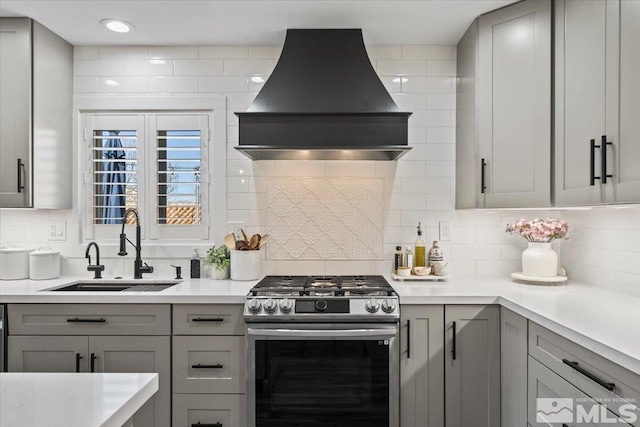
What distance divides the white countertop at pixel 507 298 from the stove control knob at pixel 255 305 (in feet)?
0.32

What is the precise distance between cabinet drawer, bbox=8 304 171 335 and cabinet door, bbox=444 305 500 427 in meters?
1.53

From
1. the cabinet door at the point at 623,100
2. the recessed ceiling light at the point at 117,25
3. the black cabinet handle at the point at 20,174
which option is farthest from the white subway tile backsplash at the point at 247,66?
the cabinet door at the point at 623,100

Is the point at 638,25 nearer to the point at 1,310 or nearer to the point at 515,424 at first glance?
the point at 515,424

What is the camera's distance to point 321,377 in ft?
7.07

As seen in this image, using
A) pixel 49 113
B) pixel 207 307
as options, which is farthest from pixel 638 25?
pixel 49 113

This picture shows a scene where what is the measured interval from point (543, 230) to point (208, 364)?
2.05 meters

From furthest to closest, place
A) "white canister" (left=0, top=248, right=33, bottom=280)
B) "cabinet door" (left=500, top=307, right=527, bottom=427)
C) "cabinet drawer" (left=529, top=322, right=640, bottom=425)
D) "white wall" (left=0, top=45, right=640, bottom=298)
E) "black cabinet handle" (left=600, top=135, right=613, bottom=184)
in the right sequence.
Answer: "white wall" (left=0, top=45, right=640, bottom=298) → "white canister" (left=0, top=248, right=33, bottom=280) → "cabinet door" (left=500, top=307, right=527, bottom=427) → "black cabinet handle" (left=600, top=135, right=613, bottom=184) → "cabinet drawer" (left=529, top=322, right=640, bottom=425)

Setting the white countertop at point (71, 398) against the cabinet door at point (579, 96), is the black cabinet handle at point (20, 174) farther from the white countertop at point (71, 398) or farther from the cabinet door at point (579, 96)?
the cabinet door at point (579, 96)

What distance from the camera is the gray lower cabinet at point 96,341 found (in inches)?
87.6

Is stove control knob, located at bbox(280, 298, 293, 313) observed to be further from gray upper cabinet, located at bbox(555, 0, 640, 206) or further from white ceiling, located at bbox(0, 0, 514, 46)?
white ceiling, located at bbox(0, 0, 514, 46)

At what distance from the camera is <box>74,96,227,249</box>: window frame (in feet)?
9.42

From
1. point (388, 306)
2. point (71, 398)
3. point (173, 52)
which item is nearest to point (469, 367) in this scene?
point (388, 306)

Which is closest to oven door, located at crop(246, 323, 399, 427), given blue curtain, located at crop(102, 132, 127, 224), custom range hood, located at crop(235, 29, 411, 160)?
custom range hood, located at crop(235, 29, 411, 160)

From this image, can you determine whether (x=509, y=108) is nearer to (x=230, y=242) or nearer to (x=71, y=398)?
(x=230, y=242)
